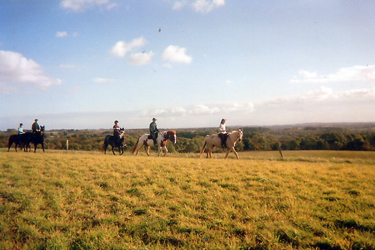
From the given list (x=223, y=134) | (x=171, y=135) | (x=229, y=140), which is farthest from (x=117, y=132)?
(x=229, y=140)

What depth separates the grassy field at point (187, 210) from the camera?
4906mm

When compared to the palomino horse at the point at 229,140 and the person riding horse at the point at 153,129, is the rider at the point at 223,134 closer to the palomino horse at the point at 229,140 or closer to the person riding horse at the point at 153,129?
the palomino horse at the point at 229,140

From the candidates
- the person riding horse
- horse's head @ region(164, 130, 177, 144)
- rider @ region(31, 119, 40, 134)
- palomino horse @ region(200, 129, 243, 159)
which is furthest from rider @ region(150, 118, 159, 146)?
rider @ region(31, 119, 40, 134)

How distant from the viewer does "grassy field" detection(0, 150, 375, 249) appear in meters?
4.91

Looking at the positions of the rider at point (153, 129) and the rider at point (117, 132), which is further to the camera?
the rider at point (117, 132)

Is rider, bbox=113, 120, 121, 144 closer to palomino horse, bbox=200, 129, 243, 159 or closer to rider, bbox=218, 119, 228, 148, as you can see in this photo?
palomino horse, bbox=200, 129, 243, 159

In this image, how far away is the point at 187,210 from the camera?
20.8 ft

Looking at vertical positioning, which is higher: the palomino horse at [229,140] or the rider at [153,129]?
the rider at [153,129]

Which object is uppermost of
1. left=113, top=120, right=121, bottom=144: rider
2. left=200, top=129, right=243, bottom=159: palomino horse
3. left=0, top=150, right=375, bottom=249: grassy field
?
left=113, top=120, right=121, bottom=144: rider

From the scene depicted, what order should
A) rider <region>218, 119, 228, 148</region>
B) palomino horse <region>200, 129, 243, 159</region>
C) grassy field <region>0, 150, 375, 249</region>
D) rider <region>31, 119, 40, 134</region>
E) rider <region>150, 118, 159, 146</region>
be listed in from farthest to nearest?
rider <region>31, 119, 40, 134</region>
rider <region>150, 118, 159, 146</region>
rider <region>218, 119, 228, 148</region>
palomino horse <region>200, 129, 243, 159</region>
grassy field <region>0, 150, 375, 249</region>

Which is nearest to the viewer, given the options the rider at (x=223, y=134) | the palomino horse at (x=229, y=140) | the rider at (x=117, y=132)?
the palomino horse at (x=229, y=140)

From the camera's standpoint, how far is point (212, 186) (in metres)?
8.41

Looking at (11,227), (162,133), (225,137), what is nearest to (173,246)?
(11,227)

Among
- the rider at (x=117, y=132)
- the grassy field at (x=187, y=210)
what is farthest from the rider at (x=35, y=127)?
the grassy field at (x=187, y=210)
